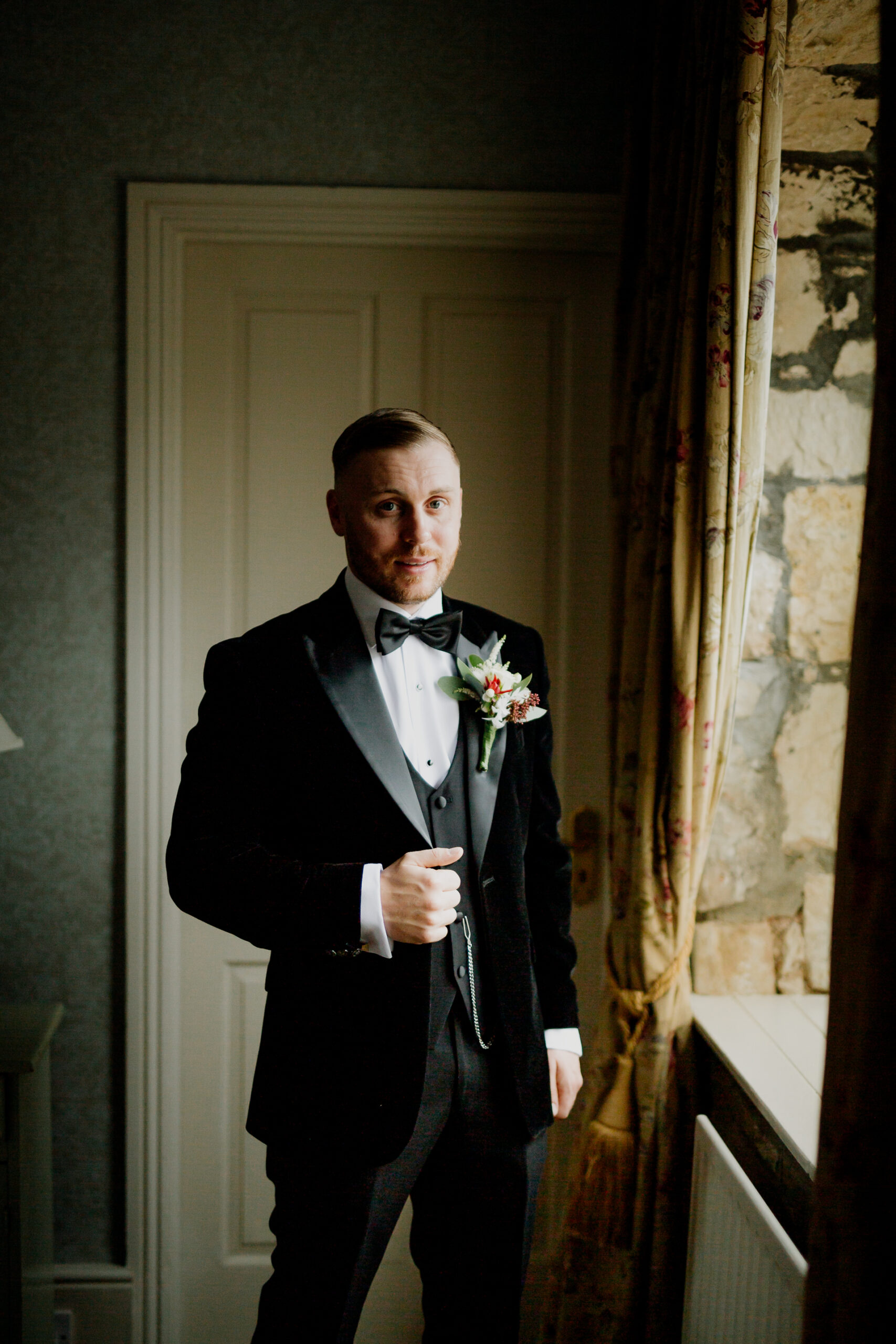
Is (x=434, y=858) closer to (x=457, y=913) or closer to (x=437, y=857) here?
(x=437, y=857)

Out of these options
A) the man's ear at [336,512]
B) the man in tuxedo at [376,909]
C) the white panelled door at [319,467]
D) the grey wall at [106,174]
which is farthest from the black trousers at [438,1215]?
the grey wall at [106,174]

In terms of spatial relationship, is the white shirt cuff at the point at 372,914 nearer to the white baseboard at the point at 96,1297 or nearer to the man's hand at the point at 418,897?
the man's hand at the point at 418,897

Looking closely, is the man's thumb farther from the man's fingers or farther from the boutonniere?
the boutonniere

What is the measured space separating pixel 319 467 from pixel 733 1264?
162 cm

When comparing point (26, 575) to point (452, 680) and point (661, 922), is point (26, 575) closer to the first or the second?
point (452, 680)

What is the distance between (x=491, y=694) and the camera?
47.8 inches

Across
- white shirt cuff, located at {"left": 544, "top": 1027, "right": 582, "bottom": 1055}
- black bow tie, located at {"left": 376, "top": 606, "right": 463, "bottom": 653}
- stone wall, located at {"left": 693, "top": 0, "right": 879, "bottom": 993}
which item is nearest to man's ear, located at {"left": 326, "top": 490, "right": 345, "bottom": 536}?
black bow tie, located at {"left": 376, "top": 606, "right": 463, "bottom": 653}

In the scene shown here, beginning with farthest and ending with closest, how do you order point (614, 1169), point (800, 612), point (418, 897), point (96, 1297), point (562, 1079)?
point (96, 1297) → point (800, 612) → point (614, 1169) → point (562, 1079) → point (418, 897)

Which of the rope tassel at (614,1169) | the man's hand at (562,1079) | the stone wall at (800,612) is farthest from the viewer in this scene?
the stone wall at (800,612)

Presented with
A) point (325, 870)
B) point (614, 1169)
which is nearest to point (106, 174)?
point (325, 870)

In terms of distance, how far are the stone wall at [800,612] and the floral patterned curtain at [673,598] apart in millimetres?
213

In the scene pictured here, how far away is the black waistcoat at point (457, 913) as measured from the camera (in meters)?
1.20

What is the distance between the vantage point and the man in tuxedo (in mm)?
1159

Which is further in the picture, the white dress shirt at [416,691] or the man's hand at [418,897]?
the white dress shirt at [416,691]
